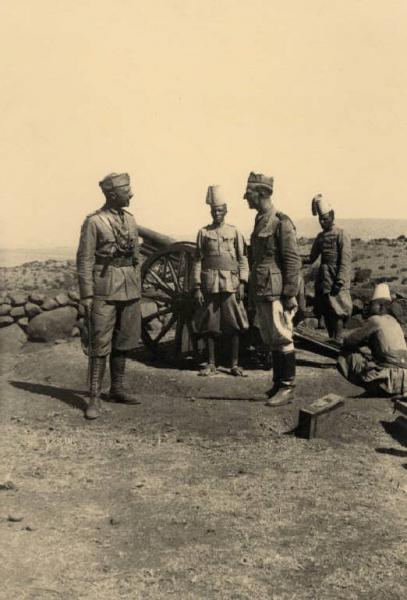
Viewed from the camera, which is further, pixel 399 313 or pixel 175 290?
pixel 399 313

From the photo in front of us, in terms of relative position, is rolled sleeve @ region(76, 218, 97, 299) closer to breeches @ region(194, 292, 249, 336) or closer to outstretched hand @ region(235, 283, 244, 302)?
breeches @ region(194, 292, 249, 336)

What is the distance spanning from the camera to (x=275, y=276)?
554cm

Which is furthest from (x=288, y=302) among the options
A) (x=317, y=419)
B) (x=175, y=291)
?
(x=175, y=291)

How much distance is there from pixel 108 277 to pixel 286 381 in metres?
1.84

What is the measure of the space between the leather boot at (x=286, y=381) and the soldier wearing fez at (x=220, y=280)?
105 cm

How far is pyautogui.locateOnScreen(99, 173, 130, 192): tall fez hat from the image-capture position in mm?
5355

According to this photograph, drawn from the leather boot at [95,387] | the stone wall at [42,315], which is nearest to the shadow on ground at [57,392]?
the leather boot at [95,387]

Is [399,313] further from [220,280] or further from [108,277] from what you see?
[108,277]

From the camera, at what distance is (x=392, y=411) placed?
529 centimetres

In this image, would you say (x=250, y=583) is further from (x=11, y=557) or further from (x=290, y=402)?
(x=290, y=402)

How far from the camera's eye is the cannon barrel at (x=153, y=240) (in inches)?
295

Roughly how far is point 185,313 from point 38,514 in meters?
3.85

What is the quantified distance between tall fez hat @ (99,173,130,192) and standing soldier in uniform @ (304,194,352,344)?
2.71 meters

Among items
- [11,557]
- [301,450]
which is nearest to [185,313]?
[301,450]
